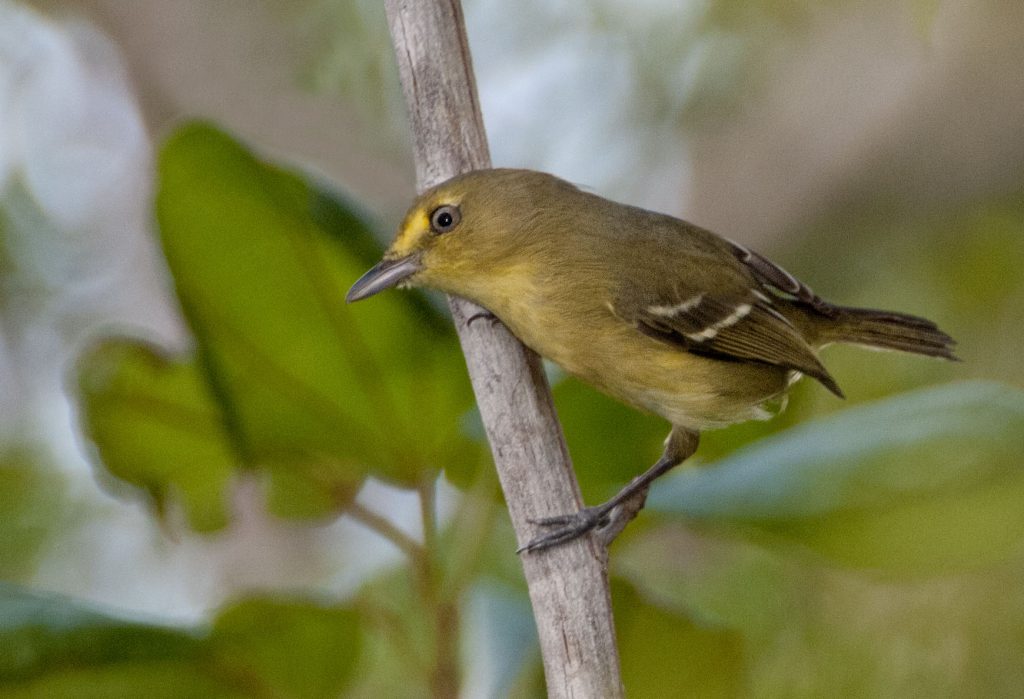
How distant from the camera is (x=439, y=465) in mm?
1500

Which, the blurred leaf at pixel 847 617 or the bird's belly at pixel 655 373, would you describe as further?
the blurred leaf at pixel 847 617

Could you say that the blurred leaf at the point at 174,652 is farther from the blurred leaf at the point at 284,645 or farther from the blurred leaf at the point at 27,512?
the blurred leaf at the point at 27,512

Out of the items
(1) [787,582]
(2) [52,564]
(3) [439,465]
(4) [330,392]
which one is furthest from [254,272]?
(2) [52,564]

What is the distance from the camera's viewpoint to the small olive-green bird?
1550mm

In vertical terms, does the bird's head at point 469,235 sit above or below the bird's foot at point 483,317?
above

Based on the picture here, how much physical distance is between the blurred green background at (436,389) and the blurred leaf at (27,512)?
1 cm

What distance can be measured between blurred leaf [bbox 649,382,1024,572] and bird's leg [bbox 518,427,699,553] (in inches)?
3.4

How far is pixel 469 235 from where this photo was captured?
1.57 meters

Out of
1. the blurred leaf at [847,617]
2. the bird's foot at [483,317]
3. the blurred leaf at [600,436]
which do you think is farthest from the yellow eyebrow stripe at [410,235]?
the blurred leaf at [847,617]

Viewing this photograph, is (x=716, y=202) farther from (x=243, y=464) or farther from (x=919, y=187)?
(x=243, y=464)

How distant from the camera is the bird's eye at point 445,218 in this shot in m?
1.55

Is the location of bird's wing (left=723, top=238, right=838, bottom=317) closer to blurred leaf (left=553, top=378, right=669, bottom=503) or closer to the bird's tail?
the bird's tail

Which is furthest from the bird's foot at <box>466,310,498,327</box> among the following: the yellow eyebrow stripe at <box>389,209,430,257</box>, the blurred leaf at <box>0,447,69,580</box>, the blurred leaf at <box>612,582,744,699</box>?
the blurred leaf at <box>0,447,69,580</box>

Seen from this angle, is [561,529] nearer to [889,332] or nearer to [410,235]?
[410,235]
